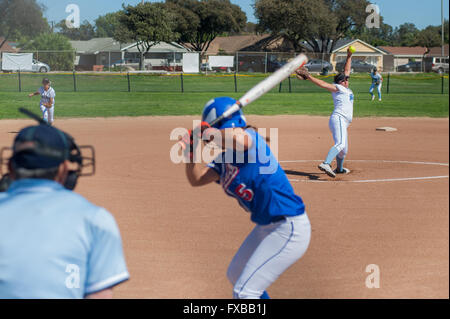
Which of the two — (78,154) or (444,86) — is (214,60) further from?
(78,154)

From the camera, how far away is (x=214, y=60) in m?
46.9

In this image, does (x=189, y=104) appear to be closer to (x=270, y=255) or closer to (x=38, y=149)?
(x=270, y=255)

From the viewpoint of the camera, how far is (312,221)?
26.8ft

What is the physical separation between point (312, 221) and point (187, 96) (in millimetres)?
23411

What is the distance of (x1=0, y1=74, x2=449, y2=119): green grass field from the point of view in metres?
24.1

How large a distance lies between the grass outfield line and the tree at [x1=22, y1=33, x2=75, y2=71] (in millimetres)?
13769

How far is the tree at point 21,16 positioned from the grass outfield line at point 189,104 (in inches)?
778

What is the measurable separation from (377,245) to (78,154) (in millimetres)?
5071

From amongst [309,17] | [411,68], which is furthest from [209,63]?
[411,68]

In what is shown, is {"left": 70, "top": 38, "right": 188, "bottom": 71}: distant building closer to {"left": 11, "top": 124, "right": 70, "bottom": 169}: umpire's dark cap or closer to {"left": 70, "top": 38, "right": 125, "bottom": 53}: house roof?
{"left": 70, "top": 38, "right": 125, "bottom": 53}: house roof

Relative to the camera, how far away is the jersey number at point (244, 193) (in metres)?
4.08

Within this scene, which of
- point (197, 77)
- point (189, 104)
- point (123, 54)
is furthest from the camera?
point (123, 54)

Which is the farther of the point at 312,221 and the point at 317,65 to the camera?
the point at 317,65
